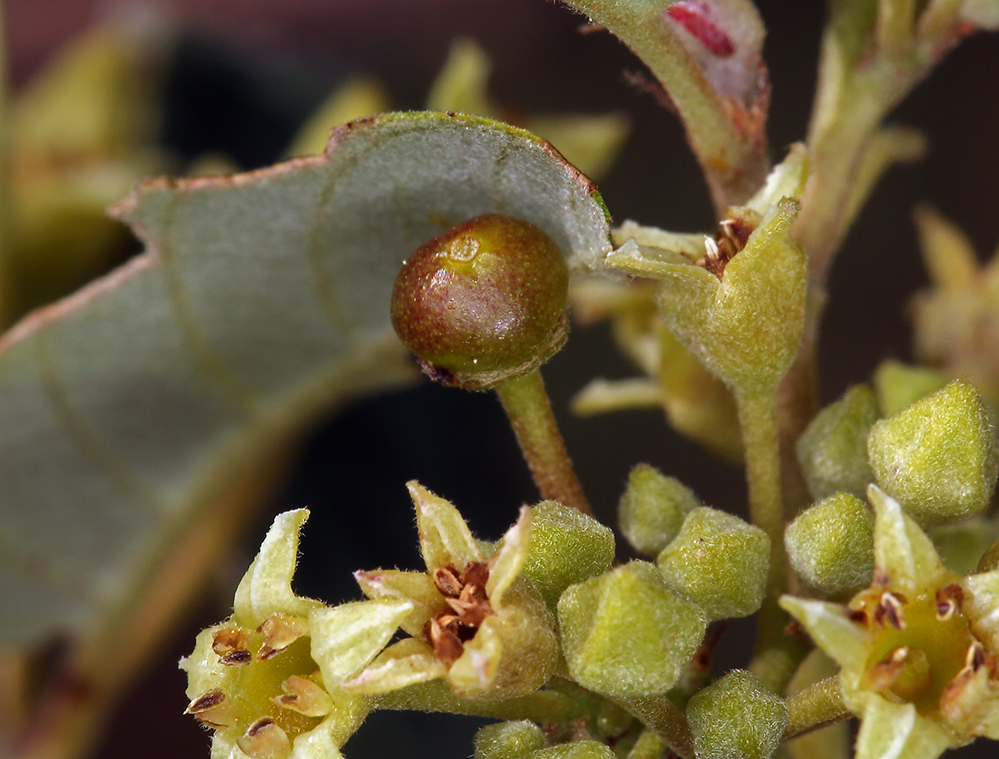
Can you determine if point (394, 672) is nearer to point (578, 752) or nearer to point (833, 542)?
point (578, 752)

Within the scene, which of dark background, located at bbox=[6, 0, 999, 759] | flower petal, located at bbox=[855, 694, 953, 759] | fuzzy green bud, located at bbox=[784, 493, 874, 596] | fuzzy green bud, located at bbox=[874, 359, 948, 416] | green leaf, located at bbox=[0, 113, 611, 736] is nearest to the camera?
flower petal, located at bbox=[855, 694, 953, 759]

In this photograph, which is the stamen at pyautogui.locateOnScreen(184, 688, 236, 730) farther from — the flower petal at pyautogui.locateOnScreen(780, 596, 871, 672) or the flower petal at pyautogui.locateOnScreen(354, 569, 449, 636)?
the flower petal at pyautogui.locateOnScreen(780, 596, 871, 672)

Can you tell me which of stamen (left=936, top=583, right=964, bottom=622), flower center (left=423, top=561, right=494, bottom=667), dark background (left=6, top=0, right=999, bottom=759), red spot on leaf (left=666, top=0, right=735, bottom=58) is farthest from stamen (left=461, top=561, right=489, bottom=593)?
dark background (left=6, top=0, right=999, bottom=759)

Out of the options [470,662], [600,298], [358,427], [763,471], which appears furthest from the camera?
[358,427]

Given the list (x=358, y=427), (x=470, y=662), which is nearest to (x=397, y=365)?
(x=358, y=427)

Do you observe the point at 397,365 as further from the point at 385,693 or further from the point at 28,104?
the point at 28,104

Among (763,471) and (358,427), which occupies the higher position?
(763,471)

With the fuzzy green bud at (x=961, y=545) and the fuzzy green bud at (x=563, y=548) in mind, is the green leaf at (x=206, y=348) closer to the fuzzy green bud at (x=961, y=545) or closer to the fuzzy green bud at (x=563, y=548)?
the fuzzy green bud at (x=563, y=548)
